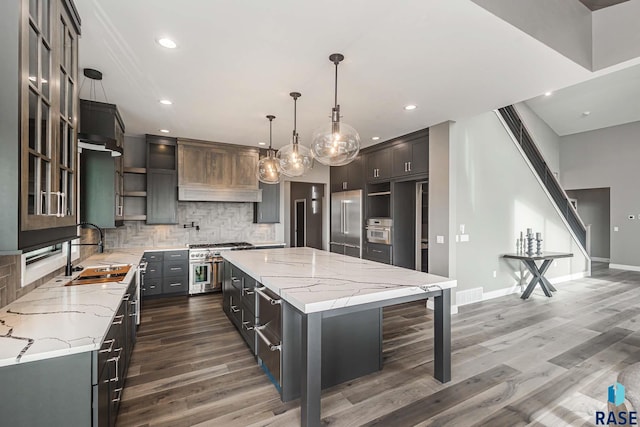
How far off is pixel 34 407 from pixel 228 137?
14.6 ft

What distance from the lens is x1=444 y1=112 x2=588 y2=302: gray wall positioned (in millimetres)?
4434

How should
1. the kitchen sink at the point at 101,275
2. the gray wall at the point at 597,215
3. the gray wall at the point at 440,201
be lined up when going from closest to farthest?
the kitchen sink at the point at 101,275, the gray wall at the point at 440,201, the gray wall at the point at 597,215

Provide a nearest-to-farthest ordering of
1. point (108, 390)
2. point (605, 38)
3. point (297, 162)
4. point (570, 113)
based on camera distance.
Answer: point (108, 390)
point (605, 38)
point (297, 162)
point (570, 113)

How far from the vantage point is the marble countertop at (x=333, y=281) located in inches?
74.3

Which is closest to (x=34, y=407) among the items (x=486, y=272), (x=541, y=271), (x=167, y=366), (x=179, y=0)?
(x=167, y=366)

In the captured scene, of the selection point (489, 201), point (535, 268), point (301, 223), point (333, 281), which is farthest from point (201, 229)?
point (535, 268)

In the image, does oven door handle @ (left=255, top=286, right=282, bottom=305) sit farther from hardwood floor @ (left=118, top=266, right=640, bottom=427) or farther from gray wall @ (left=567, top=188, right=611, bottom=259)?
gray wall @ (left=567, top=188, right=611, bottom=259)

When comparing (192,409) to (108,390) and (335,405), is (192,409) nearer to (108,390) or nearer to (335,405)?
(108,390)

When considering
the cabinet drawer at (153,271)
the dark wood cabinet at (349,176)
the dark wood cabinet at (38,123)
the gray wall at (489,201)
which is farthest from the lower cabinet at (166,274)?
the gray wall at (489,201)

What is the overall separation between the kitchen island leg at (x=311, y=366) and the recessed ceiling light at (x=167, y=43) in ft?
7.28

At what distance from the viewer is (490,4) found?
1.94m

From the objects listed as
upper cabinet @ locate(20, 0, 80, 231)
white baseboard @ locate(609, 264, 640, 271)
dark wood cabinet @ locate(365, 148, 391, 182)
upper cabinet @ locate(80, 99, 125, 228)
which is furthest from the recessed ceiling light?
white baseboard @ locate(609, 264, 640, 271)

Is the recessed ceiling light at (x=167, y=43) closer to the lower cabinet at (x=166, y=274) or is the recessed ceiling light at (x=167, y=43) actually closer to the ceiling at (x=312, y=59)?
the ceiling at (x=312, y=59)

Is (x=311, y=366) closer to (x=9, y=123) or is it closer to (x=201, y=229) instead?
(x=9, y=123)
